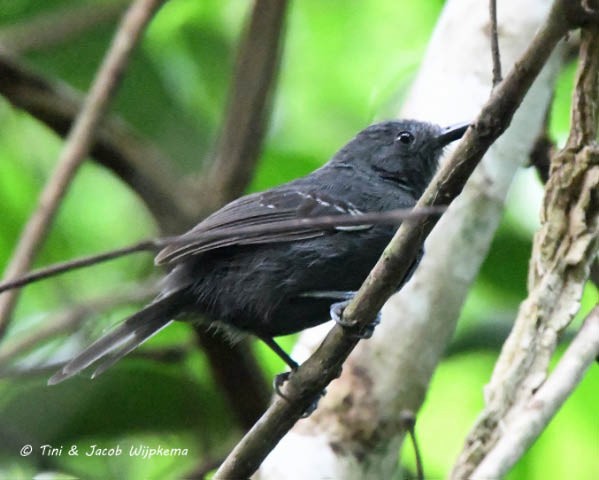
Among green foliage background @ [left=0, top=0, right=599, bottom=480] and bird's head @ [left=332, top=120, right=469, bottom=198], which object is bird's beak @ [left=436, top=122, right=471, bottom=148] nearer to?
bird's head @ [left=332, top=120, right=469, bottom=198]

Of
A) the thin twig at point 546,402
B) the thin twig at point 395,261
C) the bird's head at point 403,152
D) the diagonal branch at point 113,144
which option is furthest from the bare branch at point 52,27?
the thin twig at point 546,402

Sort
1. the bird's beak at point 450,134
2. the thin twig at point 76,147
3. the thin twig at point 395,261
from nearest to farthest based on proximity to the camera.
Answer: the thin twig at point 395,261 < the thin twig at point 76,147 < the bird's beak at point 450,134

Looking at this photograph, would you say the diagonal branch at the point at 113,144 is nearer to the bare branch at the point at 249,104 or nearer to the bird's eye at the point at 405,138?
the bare branch at the point at 249,104

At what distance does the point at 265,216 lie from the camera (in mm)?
3701

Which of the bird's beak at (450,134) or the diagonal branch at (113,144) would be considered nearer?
the bird's beak at (450,134)

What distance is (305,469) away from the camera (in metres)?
3.47

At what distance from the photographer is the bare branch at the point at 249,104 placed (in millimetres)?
4688

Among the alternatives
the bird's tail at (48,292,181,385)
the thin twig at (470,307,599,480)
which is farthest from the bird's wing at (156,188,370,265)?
→ the thin twig at (470,307,599,480)

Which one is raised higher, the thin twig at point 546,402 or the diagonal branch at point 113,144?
the diagonal branch at point 113,144

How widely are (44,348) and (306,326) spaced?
1.20 metres

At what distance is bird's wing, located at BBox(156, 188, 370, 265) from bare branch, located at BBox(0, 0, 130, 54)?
2002 millimetres

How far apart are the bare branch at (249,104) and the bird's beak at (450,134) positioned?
1.07 metres

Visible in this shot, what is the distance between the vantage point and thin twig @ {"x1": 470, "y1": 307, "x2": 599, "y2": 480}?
237 centimetres

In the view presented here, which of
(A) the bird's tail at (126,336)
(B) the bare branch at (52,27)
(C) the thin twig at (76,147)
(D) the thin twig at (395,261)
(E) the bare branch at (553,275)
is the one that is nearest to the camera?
(D) the thin twig at (395,261)
